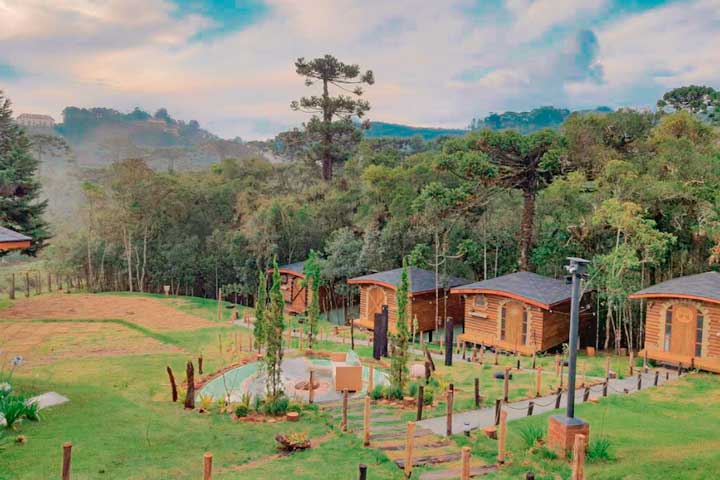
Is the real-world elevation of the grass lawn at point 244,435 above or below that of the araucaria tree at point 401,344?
below

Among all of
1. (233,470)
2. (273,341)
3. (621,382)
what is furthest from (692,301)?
(233,470)

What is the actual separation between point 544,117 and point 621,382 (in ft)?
234

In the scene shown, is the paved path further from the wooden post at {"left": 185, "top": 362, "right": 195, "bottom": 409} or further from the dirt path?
the dirt path

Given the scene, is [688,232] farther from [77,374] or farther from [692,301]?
[77,374]

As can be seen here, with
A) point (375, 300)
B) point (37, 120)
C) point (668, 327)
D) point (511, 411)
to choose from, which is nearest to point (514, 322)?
point (668, 327)

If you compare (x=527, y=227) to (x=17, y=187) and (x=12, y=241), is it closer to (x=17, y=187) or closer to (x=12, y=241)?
(x=12, y=241)

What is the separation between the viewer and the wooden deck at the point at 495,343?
19616 mm

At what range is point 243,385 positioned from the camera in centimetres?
1484

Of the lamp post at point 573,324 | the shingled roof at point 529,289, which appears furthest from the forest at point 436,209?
the lamp post at point 573,324

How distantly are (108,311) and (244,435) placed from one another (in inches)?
711

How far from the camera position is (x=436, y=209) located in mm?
23703

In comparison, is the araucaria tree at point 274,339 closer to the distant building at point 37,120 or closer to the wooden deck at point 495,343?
the wooden deck at point 495,343

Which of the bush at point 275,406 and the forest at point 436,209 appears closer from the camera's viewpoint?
the bush at point 275,406

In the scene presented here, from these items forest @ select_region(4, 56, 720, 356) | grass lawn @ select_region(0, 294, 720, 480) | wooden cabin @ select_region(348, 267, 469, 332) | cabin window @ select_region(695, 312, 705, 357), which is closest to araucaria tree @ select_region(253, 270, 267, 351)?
grass lawn @ select_region(0, 294, 720, 480)
